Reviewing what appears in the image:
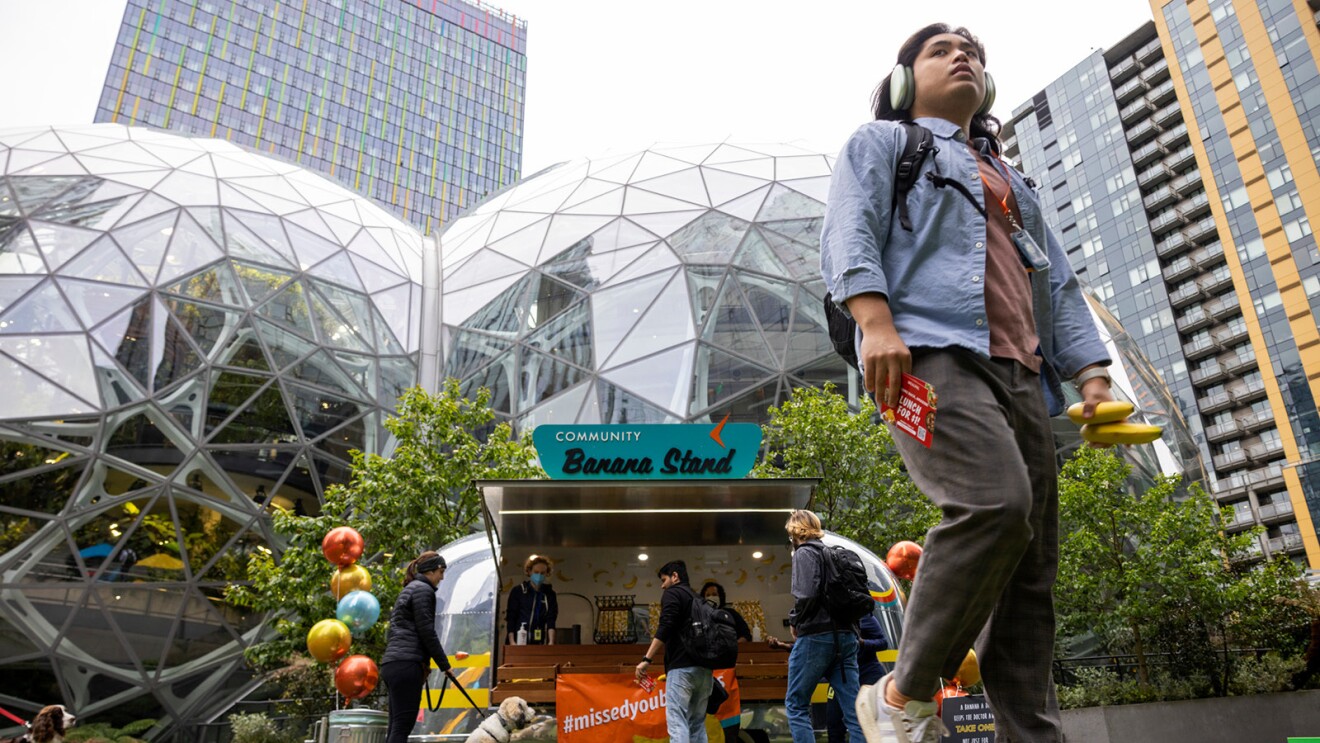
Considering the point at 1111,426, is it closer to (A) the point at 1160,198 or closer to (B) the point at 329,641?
(B) the point at 329,641

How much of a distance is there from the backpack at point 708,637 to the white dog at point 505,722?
85.7 inches

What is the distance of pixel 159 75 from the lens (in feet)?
321

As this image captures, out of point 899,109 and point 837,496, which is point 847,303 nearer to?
point 899,109

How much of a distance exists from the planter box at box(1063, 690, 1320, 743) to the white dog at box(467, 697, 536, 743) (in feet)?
31.5

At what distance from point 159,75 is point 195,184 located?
94.1 metres

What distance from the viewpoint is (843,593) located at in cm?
538

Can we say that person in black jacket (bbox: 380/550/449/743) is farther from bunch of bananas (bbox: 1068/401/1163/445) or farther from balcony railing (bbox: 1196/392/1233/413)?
balcony railing (bbox: 1196/392/1233/413)

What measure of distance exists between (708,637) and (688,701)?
466 millimetres

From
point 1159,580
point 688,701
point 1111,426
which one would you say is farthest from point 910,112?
point 1159,580

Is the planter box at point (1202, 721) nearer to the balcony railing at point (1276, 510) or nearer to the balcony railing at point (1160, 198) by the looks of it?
the balcony railing at point (1276, 510)

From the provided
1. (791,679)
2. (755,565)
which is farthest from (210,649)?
(791,679)

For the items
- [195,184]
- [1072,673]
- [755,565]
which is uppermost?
[195,184]

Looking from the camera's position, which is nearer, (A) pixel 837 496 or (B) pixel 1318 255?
(A) pixel 837 496

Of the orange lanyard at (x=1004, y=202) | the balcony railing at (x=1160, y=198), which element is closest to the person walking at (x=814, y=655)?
the orange lanyard at (x=1004, y=202)
